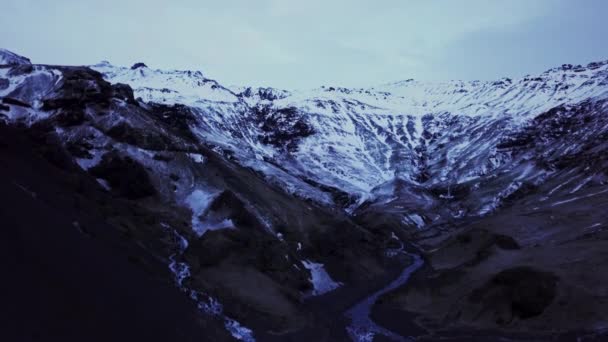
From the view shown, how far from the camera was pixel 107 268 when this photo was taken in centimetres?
3494

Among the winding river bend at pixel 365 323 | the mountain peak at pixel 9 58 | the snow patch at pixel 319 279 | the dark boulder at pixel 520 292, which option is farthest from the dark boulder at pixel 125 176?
the mountain peak at pixel 9 58

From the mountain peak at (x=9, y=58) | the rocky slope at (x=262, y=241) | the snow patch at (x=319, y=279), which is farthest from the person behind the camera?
the mountain peak at (x=9, y=58)

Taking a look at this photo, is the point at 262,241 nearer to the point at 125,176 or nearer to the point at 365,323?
the point at 365,323

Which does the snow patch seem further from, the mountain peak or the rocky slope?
the mountain peak

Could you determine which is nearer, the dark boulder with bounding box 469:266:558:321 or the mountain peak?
the dark boulder with bounding box 469:266:558:321

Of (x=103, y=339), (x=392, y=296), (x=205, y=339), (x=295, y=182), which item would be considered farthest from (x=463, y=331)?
(x=295, y=182)

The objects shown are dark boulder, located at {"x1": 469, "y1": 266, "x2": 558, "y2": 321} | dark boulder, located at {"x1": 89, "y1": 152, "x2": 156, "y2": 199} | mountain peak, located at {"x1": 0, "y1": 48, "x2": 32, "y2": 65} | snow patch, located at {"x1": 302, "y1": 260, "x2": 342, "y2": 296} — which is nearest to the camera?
dark boulder, located at {"x1": 469, "y1": 266, "x2": 558, "y2": 321}

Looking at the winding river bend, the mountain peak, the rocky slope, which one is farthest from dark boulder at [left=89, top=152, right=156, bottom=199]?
the mountain peak

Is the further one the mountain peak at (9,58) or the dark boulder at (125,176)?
the mountain peak at (9,58)

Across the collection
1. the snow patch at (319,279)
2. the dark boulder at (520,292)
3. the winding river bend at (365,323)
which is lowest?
the winding river bend at (365,323)

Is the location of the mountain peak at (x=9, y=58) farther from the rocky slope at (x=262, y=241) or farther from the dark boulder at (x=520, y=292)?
the dark boulder at (x=520, y=292)

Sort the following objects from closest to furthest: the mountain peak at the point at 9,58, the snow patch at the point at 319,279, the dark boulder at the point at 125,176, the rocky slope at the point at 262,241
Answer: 1. the rocky slope at the point at 262,241
2. the snow patch at the point at 319,279
3. the dark boulder at the point at 125,176
4. the mountain peak at the point at 9,58

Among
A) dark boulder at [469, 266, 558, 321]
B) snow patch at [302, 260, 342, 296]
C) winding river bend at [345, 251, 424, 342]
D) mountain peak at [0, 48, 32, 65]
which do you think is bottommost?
winding river bend at [345, 251, 424, 342]

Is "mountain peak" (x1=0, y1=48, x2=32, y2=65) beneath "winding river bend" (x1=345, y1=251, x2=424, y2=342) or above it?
above
